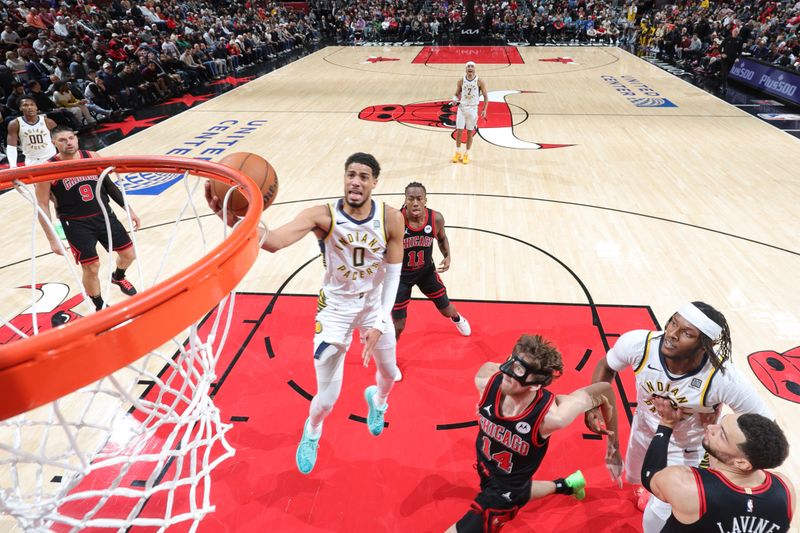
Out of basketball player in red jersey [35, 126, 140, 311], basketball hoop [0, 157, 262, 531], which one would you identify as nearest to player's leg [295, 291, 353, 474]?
basketball hoop [0, 157, 262, 531]

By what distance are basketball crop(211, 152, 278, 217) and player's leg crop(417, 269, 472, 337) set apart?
173cm

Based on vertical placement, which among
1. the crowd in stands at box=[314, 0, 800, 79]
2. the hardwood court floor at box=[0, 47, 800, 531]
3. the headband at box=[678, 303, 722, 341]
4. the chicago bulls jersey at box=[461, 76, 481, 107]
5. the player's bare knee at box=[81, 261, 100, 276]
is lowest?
the hardwood court floor at box=[0, 47, 800, 531]

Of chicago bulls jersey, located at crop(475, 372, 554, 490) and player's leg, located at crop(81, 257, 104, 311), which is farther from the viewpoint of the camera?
player's leg, located at crop(81, 257, 104, 311)

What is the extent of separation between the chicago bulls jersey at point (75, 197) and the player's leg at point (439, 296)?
9.70ft

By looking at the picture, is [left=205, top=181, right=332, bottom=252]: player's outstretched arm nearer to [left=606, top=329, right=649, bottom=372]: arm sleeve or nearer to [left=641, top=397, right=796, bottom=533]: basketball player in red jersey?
[left=606, top=329, right=649, bottom=372]: arm sleeve

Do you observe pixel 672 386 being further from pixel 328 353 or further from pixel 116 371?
pixel 116 371

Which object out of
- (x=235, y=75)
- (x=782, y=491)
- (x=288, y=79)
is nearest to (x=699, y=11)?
(x=288, y=79)

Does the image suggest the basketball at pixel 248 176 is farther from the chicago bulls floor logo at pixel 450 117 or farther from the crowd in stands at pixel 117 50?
the crowd in stands at pixel 117 50

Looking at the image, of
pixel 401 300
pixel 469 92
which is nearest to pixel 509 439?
pixel 401 300

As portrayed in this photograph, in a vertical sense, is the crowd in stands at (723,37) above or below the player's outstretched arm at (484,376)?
above

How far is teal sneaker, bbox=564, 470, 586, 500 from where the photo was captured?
2.93 m

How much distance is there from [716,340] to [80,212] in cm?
483

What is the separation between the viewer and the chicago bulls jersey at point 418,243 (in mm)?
3783

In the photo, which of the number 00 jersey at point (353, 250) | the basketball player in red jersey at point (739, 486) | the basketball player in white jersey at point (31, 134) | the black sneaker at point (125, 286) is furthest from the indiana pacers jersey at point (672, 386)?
the basketball player in white jersey at point (31, 134)
